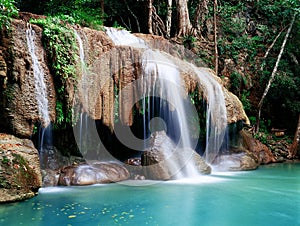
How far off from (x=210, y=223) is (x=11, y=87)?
5072 millimetres

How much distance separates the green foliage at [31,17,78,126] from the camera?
7.49 m

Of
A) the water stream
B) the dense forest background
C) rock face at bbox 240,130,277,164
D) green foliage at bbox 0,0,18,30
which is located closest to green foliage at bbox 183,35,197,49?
the dense forest background

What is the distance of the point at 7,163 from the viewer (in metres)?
5.63

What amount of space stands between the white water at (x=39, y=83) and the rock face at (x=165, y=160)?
2.91 metres

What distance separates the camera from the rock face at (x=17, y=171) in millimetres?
5473

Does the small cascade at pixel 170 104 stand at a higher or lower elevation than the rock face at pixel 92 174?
higher

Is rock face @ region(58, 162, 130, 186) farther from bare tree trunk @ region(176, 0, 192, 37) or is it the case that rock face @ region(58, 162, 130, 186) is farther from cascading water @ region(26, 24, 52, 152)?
bare tree trunk @ region(176, 0, 192, 37)

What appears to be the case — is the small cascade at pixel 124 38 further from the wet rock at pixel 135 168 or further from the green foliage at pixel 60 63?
the wet rock at pixel 135 168

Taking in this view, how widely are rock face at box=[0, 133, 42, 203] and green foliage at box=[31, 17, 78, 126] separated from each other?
1493 mm

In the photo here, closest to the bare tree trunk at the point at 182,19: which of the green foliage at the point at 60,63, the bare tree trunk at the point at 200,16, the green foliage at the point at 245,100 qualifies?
the bare tree trunk at the point at 200,16

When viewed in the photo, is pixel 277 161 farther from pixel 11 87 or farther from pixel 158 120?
pixel 11 87

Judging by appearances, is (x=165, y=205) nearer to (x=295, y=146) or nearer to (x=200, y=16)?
(x=295, y=146)

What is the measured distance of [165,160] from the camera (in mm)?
8461

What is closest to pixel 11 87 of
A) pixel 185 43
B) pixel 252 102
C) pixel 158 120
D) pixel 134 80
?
pixel 134 80
